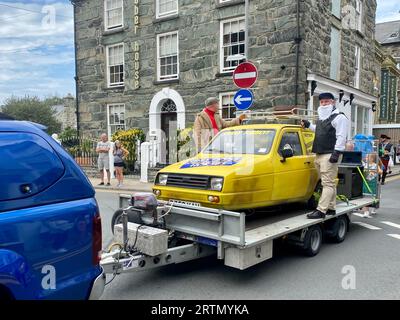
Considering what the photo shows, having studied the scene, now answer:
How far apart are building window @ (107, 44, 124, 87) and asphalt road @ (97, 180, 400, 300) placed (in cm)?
1372

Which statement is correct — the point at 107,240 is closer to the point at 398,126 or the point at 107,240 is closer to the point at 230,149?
the point at 230,149

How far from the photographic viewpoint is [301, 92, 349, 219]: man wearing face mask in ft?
19.2

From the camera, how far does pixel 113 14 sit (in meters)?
18.4

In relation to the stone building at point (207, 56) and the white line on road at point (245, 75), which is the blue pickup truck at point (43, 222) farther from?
the stone building at point (207, 56)

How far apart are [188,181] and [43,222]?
2.81 meters

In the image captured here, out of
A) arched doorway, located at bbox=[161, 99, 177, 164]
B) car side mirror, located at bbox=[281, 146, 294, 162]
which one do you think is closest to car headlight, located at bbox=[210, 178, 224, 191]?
car side mirror, located at bbox=[281, 146, 294, 162]

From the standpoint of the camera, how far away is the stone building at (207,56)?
44.4ft

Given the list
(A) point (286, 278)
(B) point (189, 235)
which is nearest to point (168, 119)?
(B) point (189, 235)

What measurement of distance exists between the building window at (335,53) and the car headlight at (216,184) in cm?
1300

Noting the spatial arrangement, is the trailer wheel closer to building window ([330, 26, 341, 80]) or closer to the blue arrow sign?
the blue arrow sign

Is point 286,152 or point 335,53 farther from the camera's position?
point 335,53

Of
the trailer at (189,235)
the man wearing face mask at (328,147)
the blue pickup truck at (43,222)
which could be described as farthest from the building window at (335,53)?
the blue pickup truck at (43,222)

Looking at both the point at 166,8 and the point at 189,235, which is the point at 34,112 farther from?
the point at 189,235

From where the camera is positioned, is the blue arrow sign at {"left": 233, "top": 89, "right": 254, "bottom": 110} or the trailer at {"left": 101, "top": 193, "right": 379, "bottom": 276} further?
the blue arrow sign at {"left": 233, "top": 89, "right": 254, "bottom": 110}
